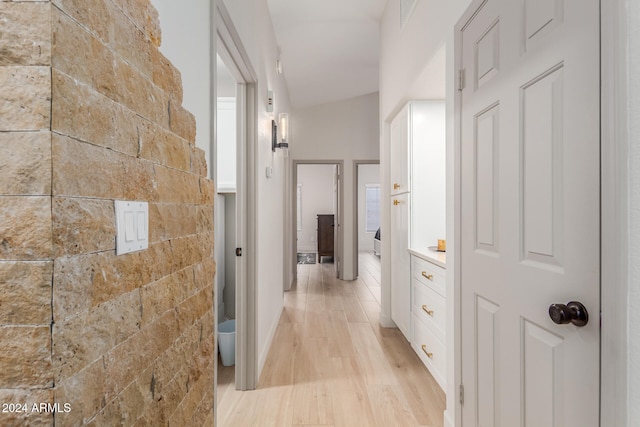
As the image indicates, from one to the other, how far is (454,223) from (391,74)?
6.52ft

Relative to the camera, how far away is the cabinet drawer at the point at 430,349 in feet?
6.71

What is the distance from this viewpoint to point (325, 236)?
7762mm

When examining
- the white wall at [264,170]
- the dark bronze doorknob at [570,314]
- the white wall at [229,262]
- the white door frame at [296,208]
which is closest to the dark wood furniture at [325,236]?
the white door frame at [296,208]

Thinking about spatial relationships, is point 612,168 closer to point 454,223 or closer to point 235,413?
point 454,223

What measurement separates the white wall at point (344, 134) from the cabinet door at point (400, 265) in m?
2.36

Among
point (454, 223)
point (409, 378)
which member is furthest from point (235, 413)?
point (454, 223)

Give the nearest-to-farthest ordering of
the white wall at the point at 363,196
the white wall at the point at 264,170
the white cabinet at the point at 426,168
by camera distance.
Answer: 1. the white wall at the point at 264,170
2. the white cabinet at the point at 426,168
3. the white wall at the point at 363,196

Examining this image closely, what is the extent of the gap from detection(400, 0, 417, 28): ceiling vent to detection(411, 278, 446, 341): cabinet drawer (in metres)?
1.95

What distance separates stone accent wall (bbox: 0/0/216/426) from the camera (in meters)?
0.48

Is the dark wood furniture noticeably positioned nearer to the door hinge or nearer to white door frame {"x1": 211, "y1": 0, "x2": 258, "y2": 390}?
white door frame {"x1": 211, "y1": 0, "x2": 258, "y2": 390}

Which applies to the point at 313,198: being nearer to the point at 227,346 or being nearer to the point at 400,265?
the point at 400,265

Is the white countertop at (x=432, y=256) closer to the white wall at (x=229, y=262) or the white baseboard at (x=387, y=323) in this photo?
the white baseboard at (x=387, y=323)

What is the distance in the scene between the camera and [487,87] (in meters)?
1.33

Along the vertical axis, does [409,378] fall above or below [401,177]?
below
